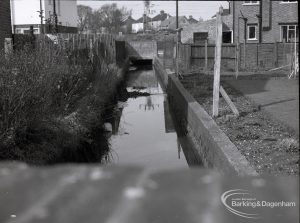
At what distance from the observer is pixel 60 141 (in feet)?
24.8

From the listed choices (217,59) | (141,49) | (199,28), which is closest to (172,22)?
(199,28)

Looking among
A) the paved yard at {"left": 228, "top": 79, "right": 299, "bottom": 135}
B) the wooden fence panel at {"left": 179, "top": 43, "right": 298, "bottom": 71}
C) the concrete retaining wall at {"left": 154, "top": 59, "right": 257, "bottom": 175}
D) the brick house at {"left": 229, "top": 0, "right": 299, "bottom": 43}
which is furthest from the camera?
the brick house at {"left": 229, "top": 0, "right": 299, "bottom": 43}

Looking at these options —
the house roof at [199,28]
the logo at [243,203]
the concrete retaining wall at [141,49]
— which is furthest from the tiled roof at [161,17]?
the logo at [243,203]

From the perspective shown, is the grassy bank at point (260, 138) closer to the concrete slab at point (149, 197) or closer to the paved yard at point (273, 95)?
the paved yard at point (273, 95)

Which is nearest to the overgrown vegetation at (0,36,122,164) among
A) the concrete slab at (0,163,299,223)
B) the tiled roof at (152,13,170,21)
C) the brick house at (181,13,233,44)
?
the concrete slab at (0,163,299,223)

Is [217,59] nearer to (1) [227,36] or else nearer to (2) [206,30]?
(1) [227,36]

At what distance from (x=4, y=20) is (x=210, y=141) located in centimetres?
737

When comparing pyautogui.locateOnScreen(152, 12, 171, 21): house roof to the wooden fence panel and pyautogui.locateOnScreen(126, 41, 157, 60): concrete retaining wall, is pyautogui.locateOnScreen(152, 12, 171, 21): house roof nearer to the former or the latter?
pyautogui.locateOnScreen(126, 41, 157, 60): concrete retaining wall

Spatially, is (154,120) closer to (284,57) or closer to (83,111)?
(83,111)

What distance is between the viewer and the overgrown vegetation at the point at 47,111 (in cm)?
609

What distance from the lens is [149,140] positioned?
1017cm

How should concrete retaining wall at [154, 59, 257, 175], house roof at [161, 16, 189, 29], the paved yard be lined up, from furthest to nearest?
house roof at [161, 16, 189, 29]
the paved yard
concrete retaining wall at [154, 59, 257, 175]

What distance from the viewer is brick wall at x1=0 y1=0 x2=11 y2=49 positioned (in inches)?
470

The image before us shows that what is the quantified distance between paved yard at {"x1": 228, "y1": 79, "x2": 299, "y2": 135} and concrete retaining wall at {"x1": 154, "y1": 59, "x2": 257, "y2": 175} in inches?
44.1
